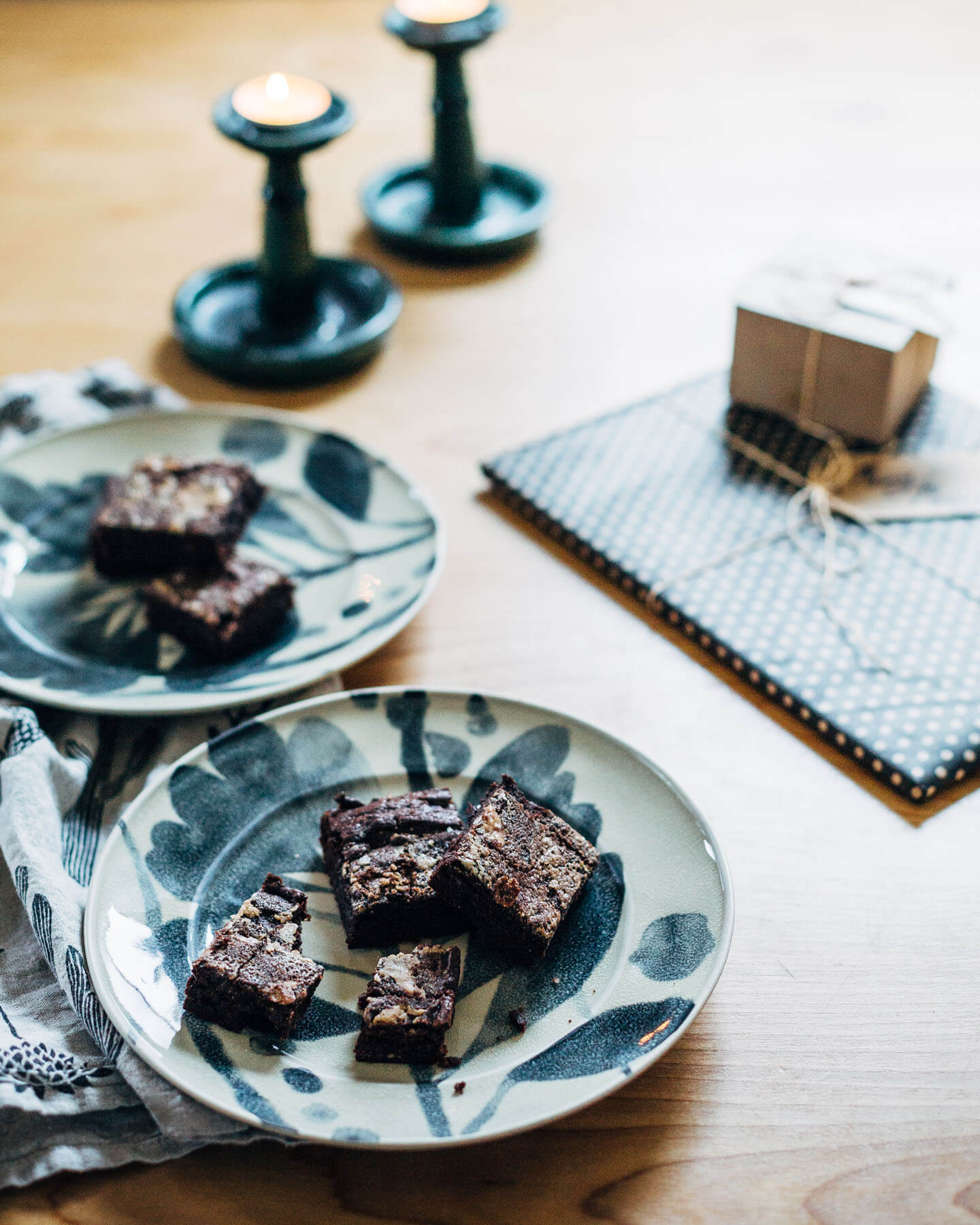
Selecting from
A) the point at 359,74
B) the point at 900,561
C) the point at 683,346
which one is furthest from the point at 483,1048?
the point at 359,74

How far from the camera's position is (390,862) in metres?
0.80

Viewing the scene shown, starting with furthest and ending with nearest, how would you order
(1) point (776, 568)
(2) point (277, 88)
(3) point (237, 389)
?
(3) point (237, 389) → (2) point (277, 88) → (1) point (776, 568)

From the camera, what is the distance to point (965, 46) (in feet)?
7.32

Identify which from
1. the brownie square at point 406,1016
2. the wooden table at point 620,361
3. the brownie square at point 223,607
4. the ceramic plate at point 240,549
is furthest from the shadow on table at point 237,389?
the brownie square at point 406,1016

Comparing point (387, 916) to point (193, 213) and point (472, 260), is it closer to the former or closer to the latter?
point (472, 260)

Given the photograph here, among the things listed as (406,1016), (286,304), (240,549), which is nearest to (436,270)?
(286,304)

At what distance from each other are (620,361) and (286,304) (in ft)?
1.40

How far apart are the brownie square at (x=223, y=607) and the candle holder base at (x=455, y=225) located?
2.48 ft

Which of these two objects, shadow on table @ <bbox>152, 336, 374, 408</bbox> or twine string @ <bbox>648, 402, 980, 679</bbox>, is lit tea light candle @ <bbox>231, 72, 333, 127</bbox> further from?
twine string @ <bbox>648, 402, 980, 679</bbox>

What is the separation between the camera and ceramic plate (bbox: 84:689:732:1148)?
695 mm

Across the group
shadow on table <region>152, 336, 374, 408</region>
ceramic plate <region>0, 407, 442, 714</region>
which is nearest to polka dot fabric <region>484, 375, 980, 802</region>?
ceramic plate <region>0, 407, 442, 714</region>

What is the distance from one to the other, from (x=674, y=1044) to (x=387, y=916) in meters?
0.21

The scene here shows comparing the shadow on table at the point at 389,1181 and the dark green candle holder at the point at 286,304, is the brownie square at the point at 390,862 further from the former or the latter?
the dark green candle holder at the point at 286,304

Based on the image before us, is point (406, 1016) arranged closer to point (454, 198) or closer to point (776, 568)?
point (776, 568)
